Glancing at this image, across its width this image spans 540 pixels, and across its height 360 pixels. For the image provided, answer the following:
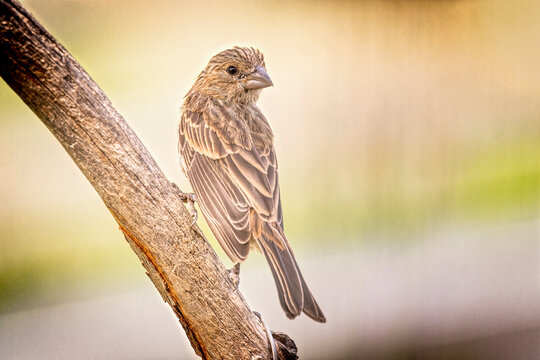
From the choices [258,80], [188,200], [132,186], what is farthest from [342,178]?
[132,186]

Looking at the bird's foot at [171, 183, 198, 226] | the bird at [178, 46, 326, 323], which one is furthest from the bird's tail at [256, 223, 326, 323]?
the bird's foot at [171, 183, 198, 226]

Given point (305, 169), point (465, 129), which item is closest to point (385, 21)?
point (465, 129)

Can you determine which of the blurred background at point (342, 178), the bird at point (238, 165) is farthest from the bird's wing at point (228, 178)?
the blurred background at point (342, 178)

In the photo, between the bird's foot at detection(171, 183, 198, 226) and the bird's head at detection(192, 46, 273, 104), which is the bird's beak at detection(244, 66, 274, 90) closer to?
the bird's head at detection(192, 46, 273, 104)

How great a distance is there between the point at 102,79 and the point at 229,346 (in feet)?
3.78

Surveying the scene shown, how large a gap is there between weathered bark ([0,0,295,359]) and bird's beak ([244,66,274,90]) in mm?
727

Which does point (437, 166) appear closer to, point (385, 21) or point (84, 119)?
point (385, 21)

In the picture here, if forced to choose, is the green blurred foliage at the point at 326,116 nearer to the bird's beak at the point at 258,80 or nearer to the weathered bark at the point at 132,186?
the bird's beak at the point at 258,80

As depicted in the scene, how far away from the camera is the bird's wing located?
1932mm

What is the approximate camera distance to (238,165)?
2.08m

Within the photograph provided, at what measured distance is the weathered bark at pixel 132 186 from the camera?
1.46 m

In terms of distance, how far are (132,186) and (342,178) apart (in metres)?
1.24

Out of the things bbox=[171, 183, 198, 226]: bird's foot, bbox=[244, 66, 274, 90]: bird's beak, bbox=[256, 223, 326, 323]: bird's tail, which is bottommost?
bbox=[256, 223, 326, 323]: bird's tail

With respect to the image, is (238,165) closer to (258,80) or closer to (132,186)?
(258,80)
